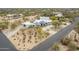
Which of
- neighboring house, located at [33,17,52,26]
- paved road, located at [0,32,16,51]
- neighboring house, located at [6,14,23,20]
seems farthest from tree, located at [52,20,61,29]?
paved road, located at [0,32,16,51]

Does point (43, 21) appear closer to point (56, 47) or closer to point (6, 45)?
point (56, 47)

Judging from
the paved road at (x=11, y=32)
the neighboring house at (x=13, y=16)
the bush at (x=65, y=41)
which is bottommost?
→ the bush at (x=65, y=41)

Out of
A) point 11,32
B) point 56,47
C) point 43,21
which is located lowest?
point 56,47

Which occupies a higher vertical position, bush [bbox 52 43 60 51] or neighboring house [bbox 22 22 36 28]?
neighboring house [bbox 22 22 36 28]

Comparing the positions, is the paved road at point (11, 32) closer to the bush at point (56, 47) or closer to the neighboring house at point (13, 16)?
the neighboring house at point (13, 16)

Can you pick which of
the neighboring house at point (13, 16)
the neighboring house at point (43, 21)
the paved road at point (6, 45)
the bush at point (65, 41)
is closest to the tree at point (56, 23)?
the neighboring house at point (43, 21)

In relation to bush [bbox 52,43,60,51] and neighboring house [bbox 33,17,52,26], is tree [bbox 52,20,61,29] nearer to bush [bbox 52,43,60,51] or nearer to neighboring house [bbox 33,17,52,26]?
neighboring house [bbox 33,17,52,26]

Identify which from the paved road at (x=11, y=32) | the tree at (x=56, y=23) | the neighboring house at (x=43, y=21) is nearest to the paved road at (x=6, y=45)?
the paved road at (x=11, y=32)

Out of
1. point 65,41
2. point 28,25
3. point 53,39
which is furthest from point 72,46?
point 28,25

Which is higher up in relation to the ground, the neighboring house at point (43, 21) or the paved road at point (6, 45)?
the neighboring house at point (43, 21)

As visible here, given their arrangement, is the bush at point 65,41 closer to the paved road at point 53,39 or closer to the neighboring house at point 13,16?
the paved road at point 53,39

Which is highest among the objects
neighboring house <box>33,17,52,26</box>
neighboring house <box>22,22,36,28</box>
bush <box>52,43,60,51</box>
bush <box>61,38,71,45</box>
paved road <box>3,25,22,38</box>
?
neighboring house <box>33,17,52,26</box>
